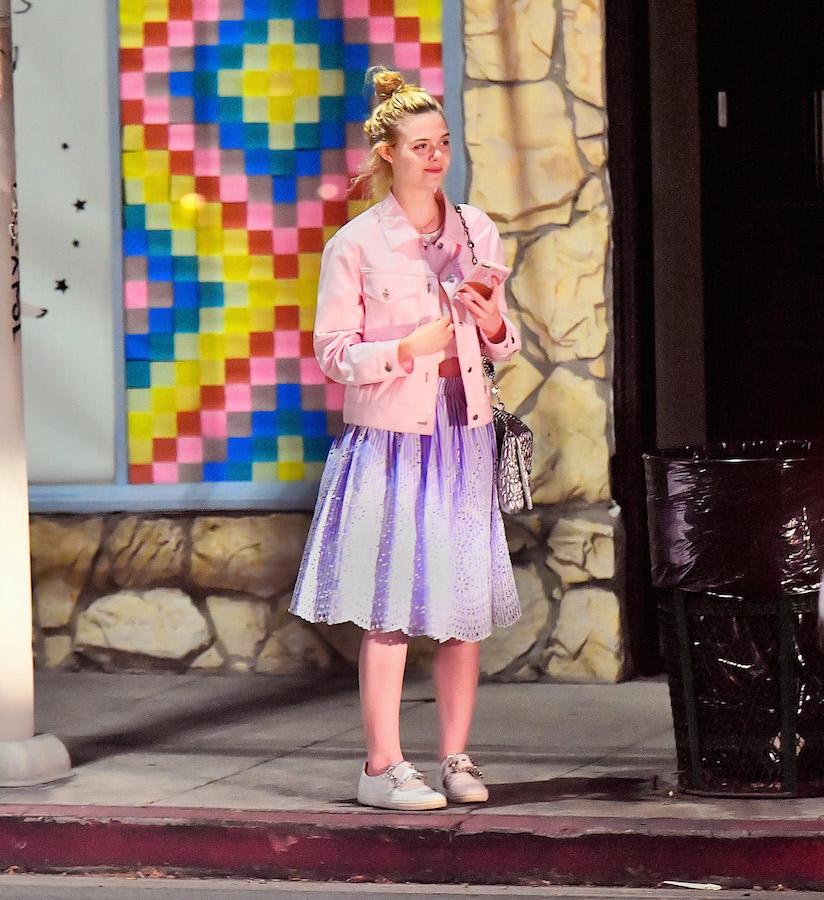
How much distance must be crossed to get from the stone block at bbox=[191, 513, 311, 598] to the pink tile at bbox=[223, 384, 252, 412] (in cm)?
46

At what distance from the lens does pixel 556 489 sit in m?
→ 7.87

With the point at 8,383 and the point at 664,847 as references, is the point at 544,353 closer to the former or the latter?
the point at 8,383

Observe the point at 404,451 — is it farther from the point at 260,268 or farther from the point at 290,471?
the point at 260,268

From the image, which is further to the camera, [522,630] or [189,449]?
[189,449]

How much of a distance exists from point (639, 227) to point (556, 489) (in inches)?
44.6

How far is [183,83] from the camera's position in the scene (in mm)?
8156

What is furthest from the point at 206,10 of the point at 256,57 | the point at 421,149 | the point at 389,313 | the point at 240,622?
the point at 389,313

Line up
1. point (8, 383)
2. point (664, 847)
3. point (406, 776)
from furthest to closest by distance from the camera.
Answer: point (8, 383), point (406, 776), point (664, 847)

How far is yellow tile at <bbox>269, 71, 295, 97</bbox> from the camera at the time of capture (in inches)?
318

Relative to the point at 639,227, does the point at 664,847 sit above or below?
below

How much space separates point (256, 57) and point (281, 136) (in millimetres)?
348

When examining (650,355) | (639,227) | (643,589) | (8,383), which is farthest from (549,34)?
(8,383)

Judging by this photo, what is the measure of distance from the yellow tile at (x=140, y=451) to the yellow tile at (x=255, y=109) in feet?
4.64

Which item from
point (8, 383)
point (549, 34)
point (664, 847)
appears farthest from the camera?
point (549, 34)
